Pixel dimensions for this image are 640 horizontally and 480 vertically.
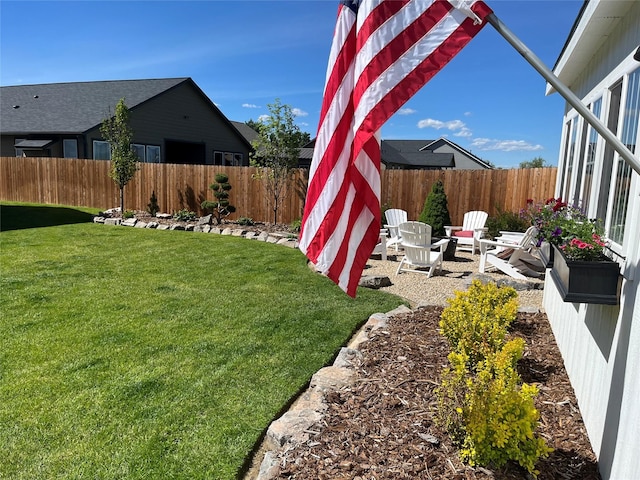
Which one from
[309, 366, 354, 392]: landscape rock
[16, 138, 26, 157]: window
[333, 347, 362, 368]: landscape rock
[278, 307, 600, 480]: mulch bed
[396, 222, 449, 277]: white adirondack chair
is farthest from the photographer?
[16, 138, 26, 157]: window

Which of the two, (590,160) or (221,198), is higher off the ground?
(590,160)

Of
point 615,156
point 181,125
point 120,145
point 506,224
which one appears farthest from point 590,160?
point 181,125

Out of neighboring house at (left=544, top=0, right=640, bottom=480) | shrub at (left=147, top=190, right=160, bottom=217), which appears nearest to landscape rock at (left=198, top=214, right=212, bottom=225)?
shrub at (left=147, top=190, right=160, bottom=217)

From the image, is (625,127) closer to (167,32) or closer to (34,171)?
(167,32)

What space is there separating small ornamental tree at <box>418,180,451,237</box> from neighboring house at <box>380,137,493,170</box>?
90.3ft

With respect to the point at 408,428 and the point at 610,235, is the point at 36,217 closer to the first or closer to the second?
the point at 408,428

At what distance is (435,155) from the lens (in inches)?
1654

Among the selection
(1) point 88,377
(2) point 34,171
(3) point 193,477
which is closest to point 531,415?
(3) point 193,477

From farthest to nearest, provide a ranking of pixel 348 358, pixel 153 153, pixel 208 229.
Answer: pixel 153 153, pixel 208 229, pixel 348 358

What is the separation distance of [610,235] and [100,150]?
1965 centimetres

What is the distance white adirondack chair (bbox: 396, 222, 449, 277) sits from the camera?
7.66 meters

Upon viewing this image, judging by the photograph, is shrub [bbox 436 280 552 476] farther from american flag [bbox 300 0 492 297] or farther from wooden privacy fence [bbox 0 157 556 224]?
wooden privacy fence [bbox 0 157 556 224]

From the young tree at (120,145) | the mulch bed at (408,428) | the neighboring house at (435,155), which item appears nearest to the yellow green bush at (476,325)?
the mulch bed at (408,428)

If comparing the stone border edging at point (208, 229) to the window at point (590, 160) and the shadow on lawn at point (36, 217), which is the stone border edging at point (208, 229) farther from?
the window at point (590, 160)
